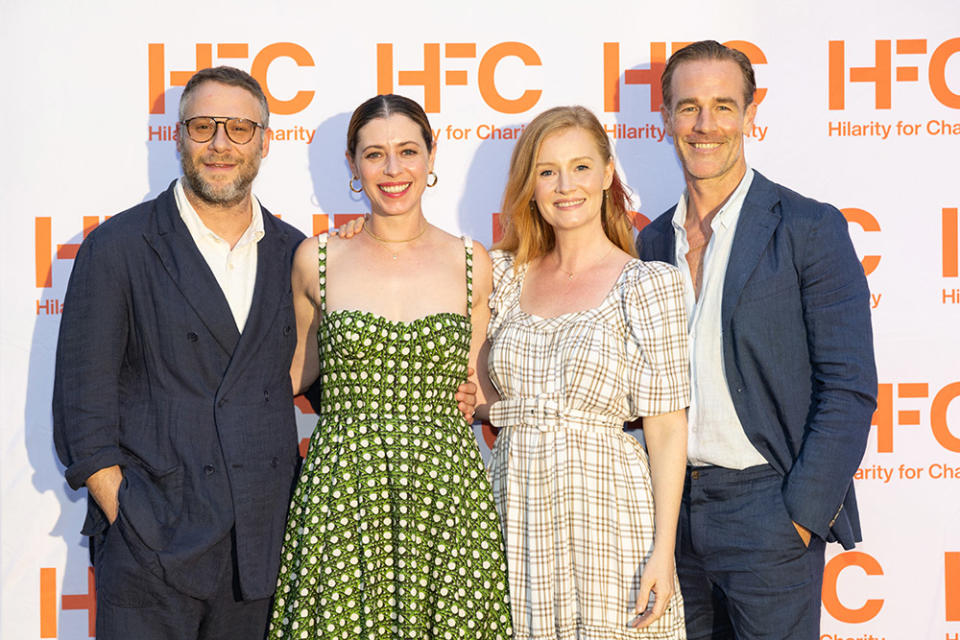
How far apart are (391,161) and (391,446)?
84cm

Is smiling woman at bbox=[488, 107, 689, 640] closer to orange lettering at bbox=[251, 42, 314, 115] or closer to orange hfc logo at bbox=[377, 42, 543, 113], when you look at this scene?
orange hfc logo at bbox=[377, 42, 543, 113]

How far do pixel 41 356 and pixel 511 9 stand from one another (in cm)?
226

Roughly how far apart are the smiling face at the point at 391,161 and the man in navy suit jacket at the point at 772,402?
88cm

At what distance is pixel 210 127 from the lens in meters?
2.64

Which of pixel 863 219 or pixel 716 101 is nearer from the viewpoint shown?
pixel 716 101

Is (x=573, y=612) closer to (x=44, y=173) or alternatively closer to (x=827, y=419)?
(x=827, y=419)

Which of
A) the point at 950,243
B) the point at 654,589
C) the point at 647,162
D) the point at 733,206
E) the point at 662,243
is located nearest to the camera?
the point at 654,589

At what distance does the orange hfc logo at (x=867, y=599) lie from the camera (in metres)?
3.41

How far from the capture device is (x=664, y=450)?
8.06ft

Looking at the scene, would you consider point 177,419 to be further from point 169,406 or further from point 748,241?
point 748,241

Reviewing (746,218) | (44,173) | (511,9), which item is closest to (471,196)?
(511,9)

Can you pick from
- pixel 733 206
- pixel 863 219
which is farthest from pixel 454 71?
pixel 863 219

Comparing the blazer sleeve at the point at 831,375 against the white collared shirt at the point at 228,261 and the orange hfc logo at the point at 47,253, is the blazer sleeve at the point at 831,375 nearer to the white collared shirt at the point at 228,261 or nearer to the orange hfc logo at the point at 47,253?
the white collared shirt at the point at 228,261

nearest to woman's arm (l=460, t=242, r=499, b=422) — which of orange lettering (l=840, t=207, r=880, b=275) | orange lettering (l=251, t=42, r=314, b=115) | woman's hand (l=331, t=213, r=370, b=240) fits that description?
woman's hand (l=331, t=213, r=370, b=240)
